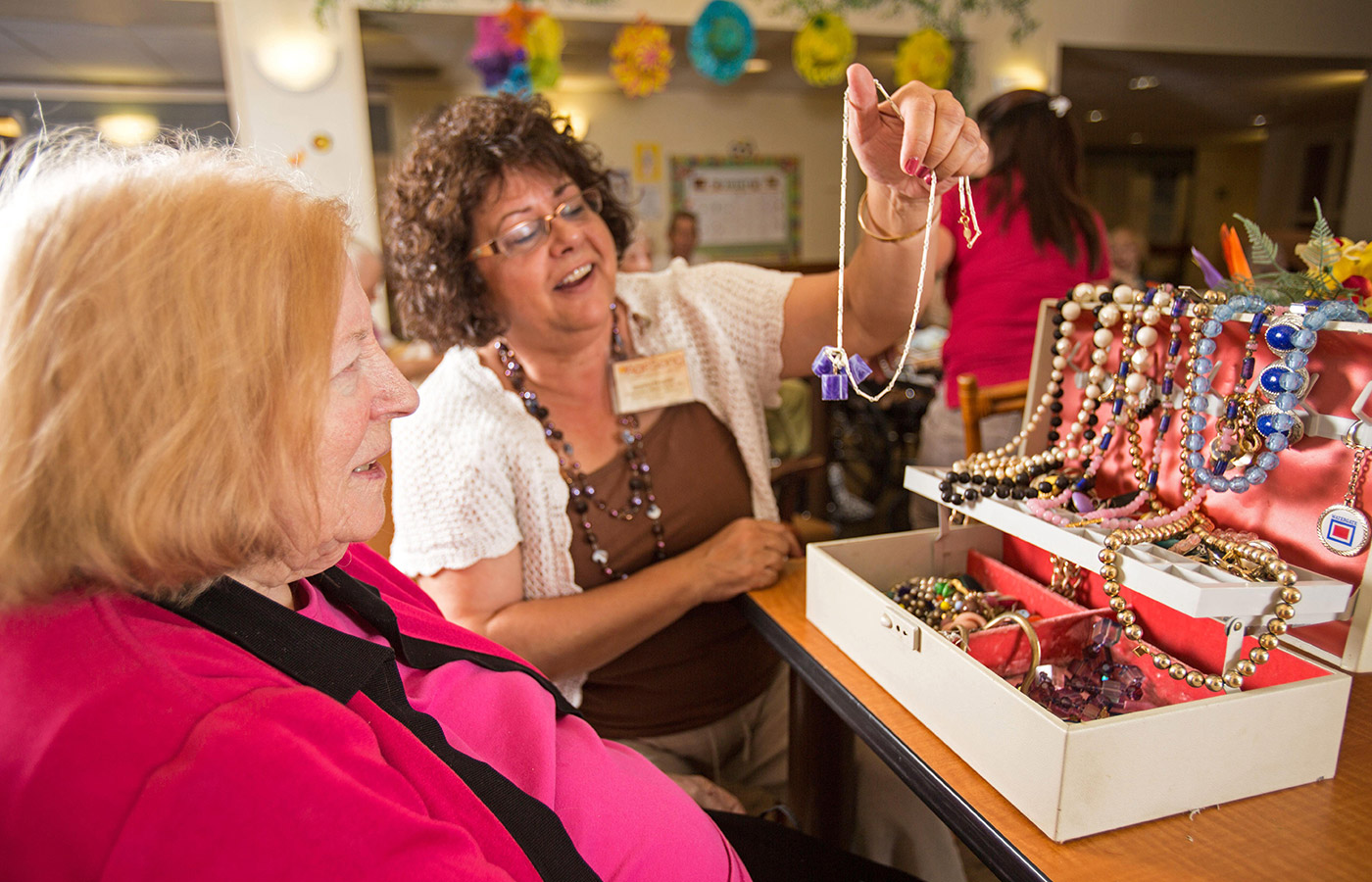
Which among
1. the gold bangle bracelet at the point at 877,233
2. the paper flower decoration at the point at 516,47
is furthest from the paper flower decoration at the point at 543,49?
the gold bangle bracelet at the point at 877,233

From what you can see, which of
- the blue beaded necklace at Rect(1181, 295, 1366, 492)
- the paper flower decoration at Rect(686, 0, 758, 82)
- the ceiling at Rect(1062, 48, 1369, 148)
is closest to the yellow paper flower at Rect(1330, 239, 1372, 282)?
the blue beaded necklace at Rect(1181, 295, 1366, 492)

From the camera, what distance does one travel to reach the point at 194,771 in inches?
18.3

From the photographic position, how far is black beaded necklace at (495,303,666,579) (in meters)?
1.35

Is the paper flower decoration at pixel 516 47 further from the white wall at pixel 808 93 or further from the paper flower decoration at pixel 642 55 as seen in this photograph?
the paper flower decoration at pixel 642 55

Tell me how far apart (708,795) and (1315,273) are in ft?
3.35

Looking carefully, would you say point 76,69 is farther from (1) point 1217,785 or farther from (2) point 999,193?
(1) point 1217,785

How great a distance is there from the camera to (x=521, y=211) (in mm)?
1363

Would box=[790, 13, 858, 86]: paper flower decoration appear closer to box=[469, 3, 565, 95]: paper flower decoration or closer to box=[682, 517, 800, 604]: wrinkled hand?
box=[469, 3, 565, 95]: paper flower decoration

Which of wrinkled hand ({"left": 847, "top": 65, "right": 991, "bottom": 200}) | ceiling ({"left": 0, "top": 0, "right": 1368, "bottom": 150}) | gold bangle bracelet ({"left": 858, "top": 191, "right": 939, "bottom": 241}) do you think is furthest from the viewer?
ceiling ({"left": 0, "top": 0, "right": 1368, "bottom": 150})

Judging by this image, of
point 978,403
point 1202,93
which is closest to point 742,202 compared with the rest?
point 1202,93

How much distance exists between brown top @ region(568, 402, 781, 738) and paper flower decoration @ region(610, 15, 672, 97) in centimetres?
367

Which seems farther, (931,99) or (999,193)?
(999,193)

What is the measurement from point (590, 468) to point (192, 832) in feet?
3.15

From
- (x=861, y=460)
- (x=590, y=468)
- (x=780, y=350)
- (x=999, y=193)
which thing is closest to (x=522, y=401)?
(x=590, y=468)
